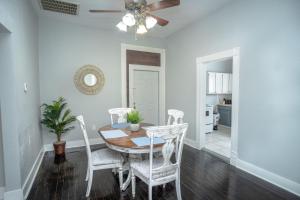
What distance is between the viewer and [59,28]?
12.4 feet

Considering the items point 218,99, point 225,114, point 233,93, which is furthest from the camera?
point 218,99

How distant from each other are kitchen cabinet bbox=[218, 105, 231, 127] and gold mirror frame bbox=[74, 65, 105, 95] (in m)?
4.22

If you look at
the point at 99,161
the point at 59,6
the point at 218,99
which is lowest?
the point at 99,161

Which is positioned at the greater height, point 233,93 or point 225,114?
point 233,93

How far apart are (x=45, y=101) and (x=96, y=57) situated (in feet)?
5.05

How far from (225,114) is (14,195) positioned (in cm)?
581

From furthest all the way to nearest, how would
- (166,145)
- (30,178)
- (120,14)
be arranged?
(120,14) → (30,178) → (166,145)

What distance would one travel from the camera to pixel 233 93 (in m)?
3.05

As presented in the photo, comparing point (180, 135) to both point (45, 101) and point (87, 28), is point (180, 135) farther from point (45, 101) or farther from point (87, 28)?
point (87, 28)

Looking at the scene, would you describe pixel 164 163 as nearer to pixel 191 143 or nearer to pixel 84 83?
pixel 191 143

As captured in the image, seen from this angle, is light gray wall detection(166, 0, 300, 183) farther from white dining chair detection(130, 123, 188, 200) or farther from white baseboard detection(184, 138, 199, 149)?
white dining chair detection(130, 123, 188, 200)

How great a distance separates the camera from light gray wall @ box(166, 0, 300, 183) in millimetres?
2229

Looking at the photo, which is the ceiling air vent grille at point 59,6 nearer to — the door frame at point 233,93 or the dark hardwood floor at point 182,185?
the door frame at point 233,93

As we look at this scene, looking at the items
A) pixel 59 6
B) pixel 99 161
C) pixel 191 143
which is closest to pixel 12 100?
pixel 99 161
